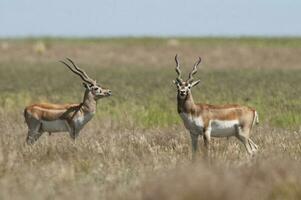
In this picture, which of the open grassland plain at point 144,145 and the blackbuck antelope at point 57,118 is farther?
the blackbuck antelope at point 57,118

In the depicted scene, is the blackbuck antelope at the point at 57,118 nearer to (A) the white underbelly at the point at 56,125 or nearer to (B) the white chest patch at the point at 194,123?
(A) the white underbelly at the point at 56,125

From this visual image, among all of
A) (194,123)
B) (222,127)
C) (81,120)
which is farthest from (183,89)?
(81,120)

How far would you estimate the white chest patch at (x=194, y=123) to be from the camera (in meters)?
15.2

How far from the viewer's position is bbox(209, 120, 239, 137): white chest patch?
1534cm

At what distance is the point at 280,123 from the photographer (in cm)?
2144

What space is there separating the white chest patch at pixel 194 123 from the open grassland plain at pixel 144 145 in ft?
1.37

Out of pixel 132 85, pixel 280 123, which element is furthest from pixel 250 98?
pixel 132 85

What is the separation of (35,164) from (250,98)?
1493 centimetres

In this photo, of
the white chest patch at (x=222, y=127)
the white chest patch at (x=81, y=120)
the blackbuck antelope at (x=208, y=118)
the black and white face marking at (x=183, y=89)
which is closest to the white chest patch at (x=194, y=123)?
the blackbuck antelope at (x=208, y=118)

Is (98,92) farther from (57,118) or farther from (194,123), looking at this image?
(194,123)

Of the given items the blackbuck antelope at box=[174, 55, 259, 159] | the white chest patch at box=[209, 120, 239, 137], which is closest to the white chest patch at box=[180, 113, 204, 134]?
the blackbuck antelope at box=[174, 55, 259, 159]

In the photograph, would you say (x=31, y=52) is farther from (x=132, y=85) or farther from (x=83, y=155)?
(x=83, y=155)

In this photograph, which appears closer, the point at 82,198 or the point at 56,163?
the point at 82,198

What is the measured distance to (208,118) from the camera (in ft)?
50.1
